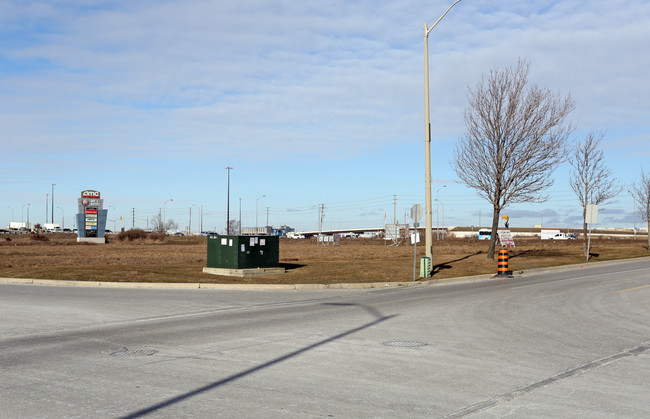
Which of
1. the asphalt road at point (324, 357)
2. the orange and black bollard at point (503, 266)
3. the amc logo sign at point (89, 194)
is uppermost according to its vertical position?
the amc logo sign at point (89, 194)

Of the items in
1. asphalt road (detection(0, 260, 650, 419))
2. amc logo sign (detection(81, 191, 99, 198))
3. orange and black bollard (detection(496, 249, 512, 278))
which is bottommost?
asphalt road (detection(0, 260, 650, 419))

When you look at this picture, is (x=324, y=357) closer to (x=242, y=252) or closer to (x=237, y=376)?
(x=237, y=376)

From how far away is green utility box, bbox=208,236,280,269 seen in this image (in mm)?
24000

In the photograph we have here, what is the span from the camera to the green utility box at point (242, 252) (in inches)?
945


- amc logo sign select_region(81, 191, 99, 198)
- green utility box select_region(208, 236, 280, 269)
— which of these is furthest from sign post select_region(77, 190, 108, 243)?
green utility box select_region(208, 236, 280, 269)

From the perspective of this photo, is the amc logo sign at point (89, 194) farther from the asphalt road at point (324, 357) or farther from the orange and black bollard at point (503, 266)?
the asphalt road at point (324, 357)

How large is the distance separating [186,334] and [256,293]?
8.01 meters

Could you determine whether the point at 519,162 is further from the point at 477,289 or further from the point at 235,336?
the point at 235,336

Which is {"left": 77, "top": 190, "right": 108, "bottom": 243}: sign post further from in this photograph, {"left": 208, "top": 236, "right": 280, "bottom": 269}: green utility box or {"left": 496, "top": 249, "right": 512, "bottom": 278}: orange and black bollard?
{"left": 496, "top": 249, "right": 512, "bottom": 278}: orange and black bollard

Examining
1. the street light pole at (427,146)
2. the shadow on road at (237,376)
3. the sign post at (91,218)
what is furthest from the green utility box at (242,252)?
the sign post at (91,218)

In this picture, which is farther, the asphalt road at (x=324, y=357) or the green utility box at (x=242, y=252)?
the green utility box at (x=242, y=252)

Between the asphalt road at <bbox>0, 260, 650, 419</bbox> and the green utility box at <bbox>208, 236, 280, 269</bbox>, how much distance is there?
735 centimetres

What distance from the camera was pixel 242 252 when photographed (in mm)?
24078

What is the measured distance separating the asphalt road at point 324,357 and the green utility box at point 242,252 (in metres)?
7.35
